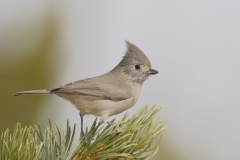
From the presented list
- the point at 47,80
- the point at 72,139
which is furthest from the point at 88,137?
the point at 47,80

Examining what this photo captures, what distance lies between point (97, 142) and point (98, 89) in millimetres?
841

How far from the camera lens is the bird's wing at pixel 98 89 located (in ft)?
7.65

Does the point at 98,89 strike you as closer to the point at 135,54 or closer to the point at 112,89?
the point at 112,89

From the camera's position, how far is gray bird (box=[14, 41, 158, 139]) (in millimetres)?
2295

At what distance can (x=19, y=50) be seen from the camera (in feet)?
Result: 8.71

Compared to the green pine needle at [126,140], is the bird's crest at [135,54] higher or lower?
higher

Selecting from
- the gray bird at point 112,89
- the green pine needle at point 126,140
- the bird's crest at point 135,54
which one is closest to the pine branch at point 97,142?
the green pine needle at point 126,140

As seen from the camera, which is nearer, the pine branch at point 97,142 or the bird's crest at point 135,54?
the pine branch at point 97,142

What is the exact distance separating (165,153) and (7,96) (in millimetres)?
674

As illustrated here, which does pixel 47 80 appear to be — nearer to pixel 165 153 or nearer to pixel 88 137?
pixel 165 153

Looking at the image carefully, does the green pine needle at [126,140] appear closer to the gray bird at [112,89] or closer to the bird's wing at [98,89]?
the gray bird at [112,89]

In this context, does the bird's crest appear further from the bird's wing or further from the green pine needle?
the green pine needle

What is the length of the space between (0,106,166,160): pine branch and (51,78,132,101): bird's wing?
2.15 feet

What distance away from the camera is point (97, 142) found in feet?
5.27
